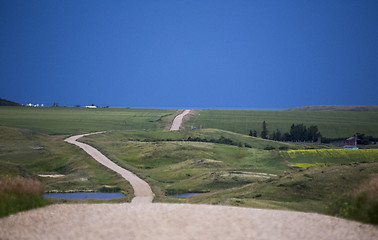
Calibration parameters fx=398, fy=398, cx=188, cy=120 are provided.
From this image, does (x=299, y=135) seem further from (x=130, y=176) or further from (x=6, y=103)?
(x=6, y=103)

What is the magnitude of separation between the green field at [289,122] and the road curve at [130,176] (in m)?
43.1

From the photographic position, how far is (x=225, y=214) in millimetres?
17609

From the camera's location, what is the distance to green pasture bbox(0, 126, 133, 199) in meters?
42.4

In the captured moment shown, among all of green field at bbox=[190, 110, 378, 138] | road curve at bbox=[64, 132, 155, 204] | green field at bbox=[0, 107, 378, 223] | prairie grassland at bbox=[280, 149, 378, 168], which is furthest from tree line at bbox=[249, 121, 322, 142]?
road curve at bbox=[64, 132, 155, 204]

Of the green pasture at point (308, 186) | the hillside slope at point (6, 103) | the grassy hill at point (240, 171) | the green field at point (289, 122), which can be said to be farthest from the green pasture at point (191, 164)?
the hillside slope at point (6, 103)

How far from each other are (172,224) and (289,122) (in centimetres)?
9882

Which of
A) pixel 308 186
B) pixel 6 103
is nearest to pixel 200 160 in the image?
pixel 308 186

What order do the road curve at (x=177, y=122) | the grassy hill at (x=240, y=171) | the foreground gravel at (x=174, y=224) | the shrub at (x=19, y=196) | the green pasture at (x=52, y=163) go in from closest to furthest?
the foreground gravel at (x=174, y=224) → the shrub at (x=19, y=196) → the grassy hill at (x=240, y=171) → the green pasture at (x=52, y=163) → the road curve at (x=177, y=122)

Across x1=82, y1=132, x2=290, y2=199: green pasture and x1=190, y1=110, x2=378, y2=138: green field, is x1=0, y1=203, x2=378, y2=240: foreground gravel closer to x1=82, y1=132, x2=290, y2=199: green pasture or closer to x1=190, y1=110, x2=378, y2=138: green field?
x1=82, y1=132, x2=290, y2=199: green pasture

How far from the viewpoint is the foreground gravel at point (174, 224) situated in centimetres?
1439

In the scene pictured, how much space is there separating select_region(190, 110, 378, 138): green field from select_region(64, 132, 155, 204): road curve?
4310 centimetres

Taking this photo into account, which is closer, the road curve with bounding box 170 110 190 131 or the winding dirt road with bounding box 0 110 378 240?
the winding dirt road with bounding box 0 110 378 240

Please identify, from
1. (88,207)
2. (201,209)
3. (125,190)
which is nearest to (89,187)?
(125,190)

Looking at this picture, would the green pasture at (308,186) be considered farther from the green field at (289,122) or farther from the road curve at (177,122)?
the road curve at (177,122)
